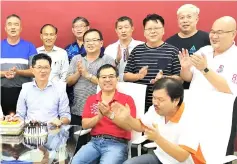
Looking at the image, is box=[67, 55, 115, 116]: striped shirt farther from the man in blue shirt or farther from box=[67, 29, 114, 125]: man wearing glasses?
the man in blue shirt

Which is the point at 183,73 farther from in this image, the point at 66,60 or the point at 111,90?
the point at 66,60

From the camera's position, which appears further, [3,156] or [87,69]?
[87,69]

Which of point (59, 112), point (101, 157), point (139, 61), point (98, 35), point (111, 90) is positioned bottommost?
point (101, 157)

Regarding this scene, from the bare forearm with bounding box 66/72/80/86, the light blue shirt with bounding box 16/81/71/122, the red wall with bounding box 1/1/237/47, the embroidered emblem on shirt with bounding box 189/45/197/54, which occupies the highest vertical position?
the red wall with bounding box 1/1/237/47

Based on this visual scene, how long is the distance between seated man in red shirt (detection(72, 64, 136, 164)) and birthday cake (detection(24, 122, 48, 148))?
29cm

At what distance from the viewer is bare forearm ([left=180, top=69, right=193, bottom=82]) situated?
2.88 meters

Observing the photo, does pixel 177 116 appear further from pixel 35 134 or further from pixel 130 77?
pixel 35 134

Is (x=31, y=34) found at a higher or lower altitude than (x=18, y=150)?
higher

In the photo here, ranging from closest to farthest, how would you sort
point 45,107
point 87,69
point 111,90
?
point 111,90, point 45,107, point 87,69

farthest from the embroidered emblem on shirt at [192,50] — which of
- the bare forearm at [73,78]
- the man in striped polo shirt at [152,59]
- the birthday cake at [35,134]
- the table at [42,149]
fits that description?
the birthday cake at [35,134]

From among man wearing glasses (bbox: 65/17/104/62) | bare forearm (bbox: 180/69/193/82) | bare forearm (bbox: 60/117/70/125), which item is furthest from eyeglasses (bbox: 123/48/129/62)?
bare forearm (bbox: 60/117/70/125)

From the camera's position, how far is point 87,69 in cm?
326

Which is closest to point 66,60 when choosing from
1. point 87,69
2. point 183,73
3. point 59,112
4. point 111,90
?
point 87,69

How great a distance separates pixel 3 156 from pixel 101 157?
0.74m
